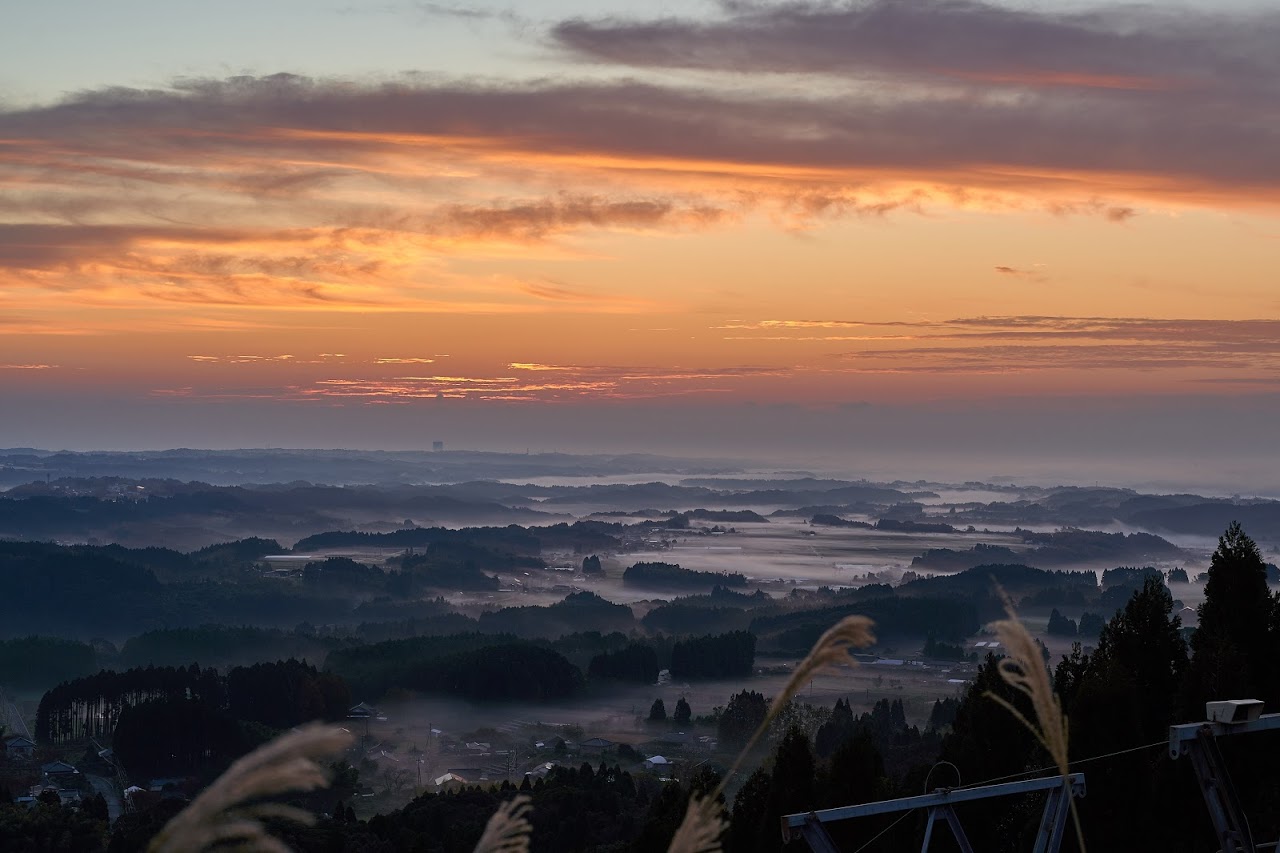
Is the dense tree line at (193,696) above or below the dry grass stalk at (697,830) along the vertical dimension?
below

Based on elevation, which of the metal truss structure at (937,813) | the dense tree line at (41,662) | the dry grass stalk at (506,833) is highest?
the dry grass stalk at (506,833)

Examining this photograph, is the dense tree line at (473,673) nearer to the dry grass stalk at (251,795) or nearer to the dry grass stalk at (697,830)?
the dry grass stalk at (697,830)

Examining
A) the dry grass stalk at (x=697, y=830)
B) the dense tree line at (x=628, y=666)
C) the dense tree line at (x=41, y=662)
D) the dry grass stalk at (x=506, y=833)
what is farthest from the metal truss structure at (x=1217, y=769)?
the dense tree line at (x=41, y=662)

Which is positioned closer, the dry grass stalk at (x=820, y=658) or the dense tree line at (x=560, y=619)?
the dry grass stalk at (x=820, y=658)

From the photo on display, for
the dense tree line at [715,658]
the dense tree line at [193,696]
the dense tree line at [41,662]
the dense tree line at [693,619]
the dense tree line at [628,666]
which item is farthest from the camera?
the dense tree line at [693,619]

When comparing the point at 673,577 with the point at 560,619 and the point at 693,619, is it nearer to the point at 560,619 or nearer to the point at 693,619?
the point at 693,619

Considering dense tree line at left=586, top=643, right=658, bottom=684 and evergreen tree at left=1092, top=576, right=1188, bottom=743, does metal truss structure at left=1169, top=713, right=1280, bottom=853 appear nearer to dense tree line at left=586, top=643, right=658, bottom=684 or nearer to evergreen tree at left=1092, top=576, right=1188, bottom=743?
evergreen tree at left=1092, top=576, right=1188, bottom=743

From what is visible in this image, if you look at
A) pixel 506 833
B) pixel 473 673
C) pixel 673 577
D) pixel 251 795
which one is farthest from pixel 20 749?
pixel 673 577
